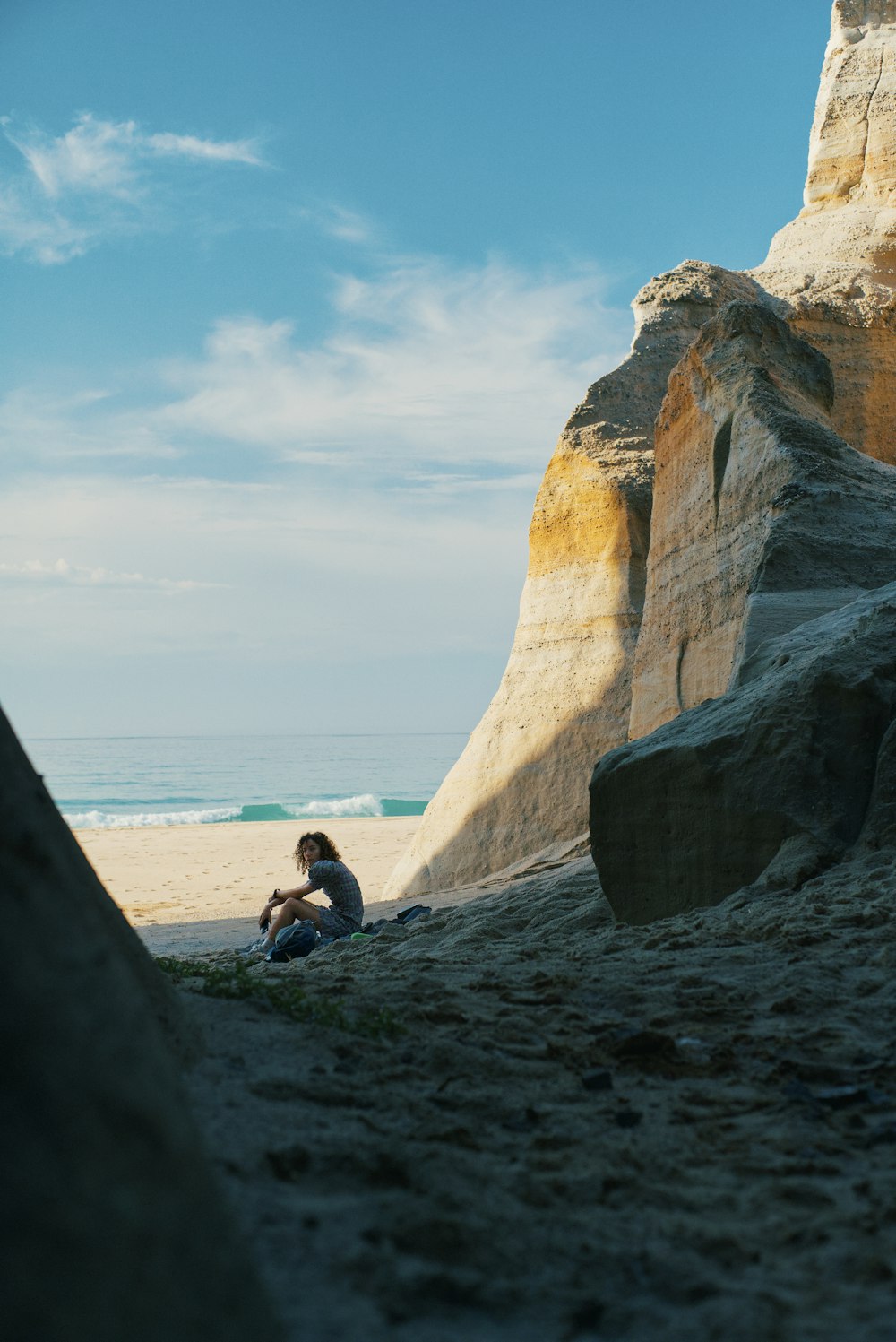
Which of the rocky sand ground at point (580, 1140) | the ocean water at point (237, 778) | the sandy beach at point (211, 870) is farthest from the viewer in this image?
the ocean water at point (237, 778)

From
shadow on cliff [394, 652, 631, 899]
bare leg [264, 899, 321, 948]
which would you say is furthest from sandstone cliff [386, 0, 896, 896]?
bare leg [264, 899, 321, 948]

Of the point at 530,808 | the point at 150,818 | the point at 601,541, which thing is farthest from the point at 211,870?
the point at 150,818

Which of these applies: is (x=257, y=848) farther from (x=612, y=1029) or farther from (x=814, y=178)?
(x=612, y=1029)

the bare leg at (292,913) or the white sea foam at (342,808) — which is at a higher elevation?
the bare leg at (292,913)

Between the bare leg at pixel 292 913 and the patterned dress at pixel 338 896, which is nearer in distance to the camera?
the patterned dress at pixel 338 896

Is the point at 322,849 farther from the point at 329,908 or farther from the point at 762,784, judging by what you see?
the point at 762,784

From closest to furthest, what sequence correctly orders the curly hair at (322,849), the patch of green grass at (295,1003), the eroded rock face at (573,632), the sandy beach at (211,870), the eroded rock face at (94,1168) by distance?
the eroded rock face at (94,1168)
the patch of green grass at (295,1003)
the curly hair at (322,849)
the sandy beach at (211,870)
the eroded rock face at (573,632)

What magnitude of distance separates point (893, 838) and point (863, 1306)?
2704mm

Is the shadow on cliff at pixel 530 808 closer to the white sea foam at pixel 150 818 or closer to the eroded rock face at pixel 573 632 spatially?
the eroded rock face at pixel 573 632

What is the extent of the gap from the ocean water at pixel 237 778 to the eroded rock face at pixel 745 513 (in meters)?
16.9

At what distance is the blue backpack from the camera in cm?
637

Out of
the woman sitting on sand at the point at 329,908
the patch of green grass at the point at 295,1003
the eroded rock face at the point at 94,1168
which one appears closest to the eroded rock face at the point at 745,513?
the woman sitting on sand at the point at 329,908

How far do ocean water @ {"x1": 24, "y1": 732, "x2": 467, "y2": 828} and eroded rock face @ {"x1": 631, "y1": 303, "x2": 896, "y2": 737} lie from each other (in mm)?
16901

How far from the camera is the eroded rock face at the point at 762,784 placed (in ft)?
12.9
